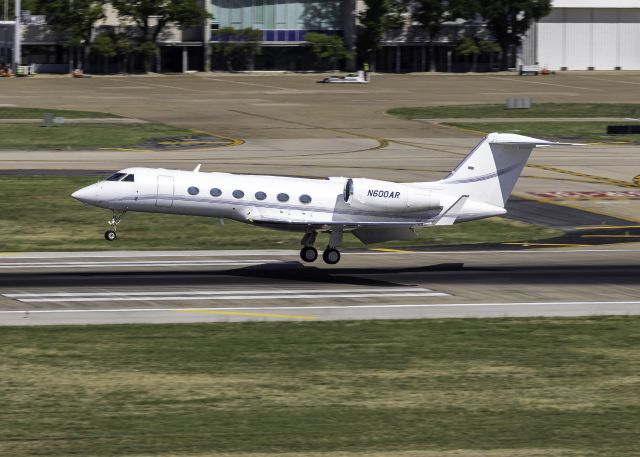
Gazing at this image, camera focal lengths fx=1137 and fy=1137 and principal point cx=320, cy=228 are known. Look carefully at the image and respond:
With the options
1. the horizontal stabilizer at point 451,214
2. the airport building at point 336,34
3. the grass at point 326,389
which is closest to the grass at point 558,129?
the horizontal stabilizer at point 451,214

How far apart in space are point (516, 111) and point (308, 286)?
72141 mm

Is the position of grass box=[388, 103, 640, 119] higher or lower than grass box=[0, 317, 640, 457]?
higher

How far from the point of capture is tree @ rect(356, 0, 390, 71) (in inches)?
6412

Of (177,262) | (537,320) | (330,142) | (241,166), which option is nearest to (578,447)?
(537,320)

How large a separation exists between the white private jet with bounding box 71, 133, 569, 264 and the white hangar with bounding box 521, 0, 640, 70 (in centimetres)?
13940

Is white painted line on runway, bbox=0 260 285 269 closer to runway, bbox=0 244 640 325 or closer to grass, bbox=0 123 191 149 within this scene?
runway, bbox=0 244 640 325

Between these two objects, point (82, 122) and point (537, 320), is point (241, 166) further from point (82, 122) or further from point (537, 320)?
point (537, 320)

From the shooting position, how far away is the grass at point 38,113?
97.1 metres

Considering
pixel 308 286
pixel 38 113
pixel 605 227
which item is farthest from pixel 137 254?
pixel 38 113

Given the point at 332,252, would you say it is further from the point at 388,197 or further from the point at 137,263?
the point at 137,263

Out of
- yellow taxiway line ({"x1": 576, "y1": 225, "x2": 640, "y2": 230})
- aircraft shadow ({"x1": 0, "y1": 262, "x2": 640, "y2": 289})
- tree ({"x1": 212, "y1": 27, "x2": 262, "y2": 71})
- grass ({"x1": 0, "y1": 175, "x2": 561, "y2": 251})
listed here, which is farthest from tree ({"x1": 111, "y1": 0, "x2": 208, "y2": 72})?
aircraft shadow ({"x1": 0, "y1": 262, "x2": 640, "y2": 289})

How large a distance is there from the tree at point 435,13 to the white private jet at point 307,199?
130 meters

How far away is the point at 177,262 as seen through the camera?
143 feet

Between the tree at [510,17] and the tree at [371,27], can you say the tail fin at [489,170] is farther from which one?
the tree at [510,17]
